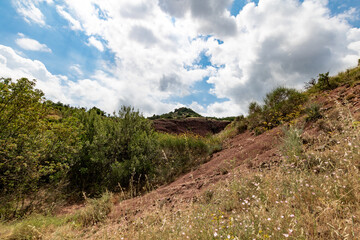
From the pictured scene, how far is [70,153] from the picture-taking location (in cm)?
545

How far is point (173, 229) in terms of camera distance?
7.36 feet

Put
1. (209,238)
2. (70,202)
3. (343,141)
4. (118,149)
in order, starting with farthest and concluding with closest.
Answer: (118,149), (70,202), (343,141), (209,238)

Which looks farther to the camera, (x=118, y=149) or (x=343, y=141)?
(x=118, y=149)

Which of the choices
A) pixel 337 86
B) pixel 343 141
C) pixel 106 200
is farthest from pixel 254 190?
pixel 337 86

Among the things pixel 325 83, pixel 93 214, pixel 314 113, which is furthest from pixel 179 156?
pixel 325 83

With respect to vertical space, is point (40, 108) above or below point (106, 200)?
above

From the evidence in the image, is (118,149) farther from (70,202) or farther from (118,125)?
(70,202)

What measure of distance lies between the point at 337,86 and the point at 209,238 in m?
10.2

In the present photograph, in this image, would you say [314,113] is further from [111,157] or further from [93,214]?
[111,157]

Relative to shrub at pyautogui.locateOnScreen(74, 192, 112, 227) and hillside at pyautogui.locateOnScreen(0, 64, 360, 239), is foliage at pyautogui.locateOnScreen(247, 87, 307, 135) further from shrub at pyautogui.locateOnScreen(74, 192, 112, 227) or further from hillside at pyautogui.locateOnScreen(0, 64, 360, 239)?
shrub at pyautogui.locateOnScreen(74, 192, 112, 227)

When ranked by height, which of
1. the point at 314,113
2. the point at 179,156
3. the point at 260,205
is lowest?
the point at 260,205

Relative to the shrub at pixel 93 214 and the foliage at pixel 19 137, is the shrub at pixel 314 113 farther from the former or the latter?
the foliage at pixel 19 137

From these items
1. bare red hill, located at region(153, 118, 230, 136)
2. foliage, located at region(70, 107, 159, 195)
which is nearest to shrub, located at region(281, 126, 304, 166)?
foliage, located at region(70, 107, 159, 195)

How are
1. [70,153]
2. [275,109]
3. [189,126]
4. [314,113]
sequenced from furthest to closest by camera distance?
[189,126], [275,109], [314,113], [70,153]
